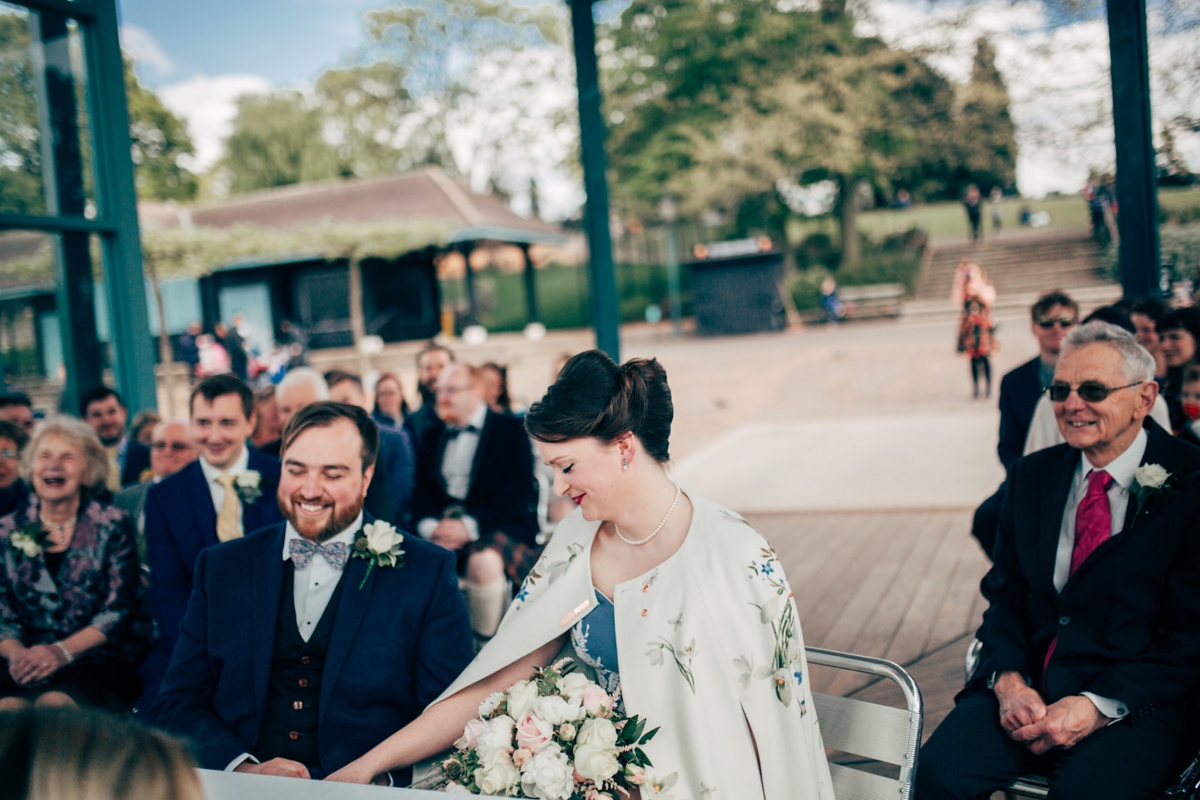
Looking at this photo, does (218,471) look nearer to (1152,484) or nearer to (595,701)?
(595,701)

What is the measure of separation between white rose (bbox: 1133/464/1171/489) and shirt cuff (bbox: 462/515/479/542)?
2.59 m

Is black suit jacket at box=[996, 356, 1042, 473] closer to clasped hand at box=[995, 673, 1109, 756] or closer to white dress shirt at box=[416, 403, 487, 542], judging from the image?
clasped hand at box=[995, 673, 1109, 756]

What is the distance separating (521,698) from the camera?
1.54 metres

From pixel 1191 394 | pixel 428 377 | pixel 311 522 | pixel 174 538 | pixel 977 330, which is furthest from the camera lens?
pixel 977 330

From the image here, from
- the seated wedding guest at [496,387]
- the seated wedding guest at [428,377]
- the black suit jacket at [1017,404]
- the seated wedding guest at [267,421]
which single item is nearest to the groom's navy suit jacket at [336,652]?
the seated wedding guest at [267,421]

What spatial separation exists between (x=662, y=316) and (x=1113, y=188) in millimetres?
22725

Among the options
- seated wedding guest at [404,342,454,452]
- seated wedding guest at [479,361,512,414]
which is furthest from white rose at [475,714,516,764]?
seated wedding guest at [479,361,512,414]

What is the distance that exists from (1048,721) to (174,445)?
3.21 meters

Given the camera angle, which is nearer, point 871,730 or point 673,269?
point 871,730

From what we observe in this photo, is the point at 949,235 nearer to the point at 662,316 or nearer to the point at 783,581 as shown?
the point at 662,316

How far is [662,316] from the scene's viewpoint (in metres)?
26.8

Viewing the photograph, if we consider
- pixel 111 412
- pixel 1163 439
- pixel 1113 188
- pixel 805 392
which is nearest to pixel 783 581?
pixel 1163 439

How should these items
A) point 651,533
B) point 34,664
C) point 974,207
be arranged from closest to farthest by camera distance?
1. point 651,533
2. point 34,664
3. point 974,207

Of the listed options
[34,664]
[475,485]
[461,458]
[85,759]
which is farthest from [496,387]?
[85,759]
